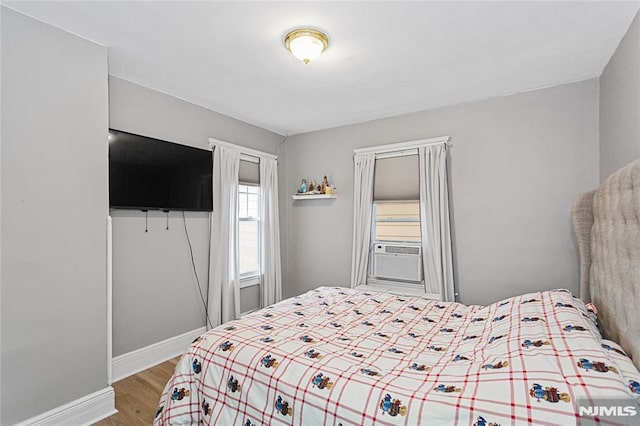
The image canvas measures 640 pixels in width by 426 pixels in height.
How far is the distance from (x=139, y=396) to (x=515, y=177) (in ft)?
12.6

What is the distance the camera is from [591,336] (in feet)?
4.75

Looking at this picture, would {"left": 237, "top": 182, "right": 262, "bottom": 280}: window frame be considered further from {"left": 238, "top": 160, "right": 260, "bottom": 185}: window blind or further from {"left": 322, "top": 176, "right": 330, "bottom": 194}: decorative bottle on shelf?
{"left": 322, "top": 176, "right": 330, "bottom": 194}: decorative bottle on shelf

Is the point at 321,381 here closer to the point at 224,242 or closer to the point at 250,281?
the point at 224,242

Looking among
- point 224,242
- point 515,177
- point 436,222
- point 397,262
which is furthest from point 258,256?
point 515,177

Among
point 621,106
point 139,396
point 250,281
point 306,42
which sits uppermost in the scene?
point 306,42

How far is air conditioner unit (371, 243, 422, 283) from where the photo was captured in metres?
3.64

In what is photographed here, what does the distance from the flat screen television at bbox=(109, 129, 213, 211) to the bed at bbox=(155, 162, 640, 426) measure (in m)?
1.47

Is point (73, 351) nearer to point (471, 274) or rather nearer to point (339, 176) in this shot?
point (339, 176)

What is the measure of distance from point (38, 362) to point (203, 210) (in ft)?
5.83

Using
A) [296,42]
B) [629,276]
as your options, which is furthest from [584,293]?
[296,42]

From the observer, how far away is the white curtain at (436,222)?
3406 millimetres

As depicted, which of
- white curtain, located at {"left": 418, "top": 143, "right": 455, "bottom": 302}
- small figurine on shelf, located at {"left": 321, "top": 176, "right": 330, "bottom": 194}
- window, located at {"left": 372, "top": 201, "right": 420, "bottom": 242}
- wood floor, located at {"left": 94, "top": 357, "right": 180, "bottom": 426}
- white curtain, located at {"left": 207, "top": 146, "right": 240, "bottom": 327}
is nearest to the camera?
wood floor, located at {"left": 94, "top": 357, "right": 180, "bottom": 426}

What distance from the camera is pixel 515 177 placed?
3176 mm

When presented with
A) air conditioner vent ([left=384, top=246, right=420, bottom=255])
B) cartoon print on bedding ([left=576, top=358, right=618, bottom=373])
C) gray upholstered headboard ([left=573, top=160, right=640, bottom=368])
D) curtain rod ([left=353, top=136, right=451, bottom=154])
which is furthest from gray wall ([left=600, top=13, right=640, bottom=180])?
air conditioner vent ([left=384, top=246, right=420, bottom=255])
